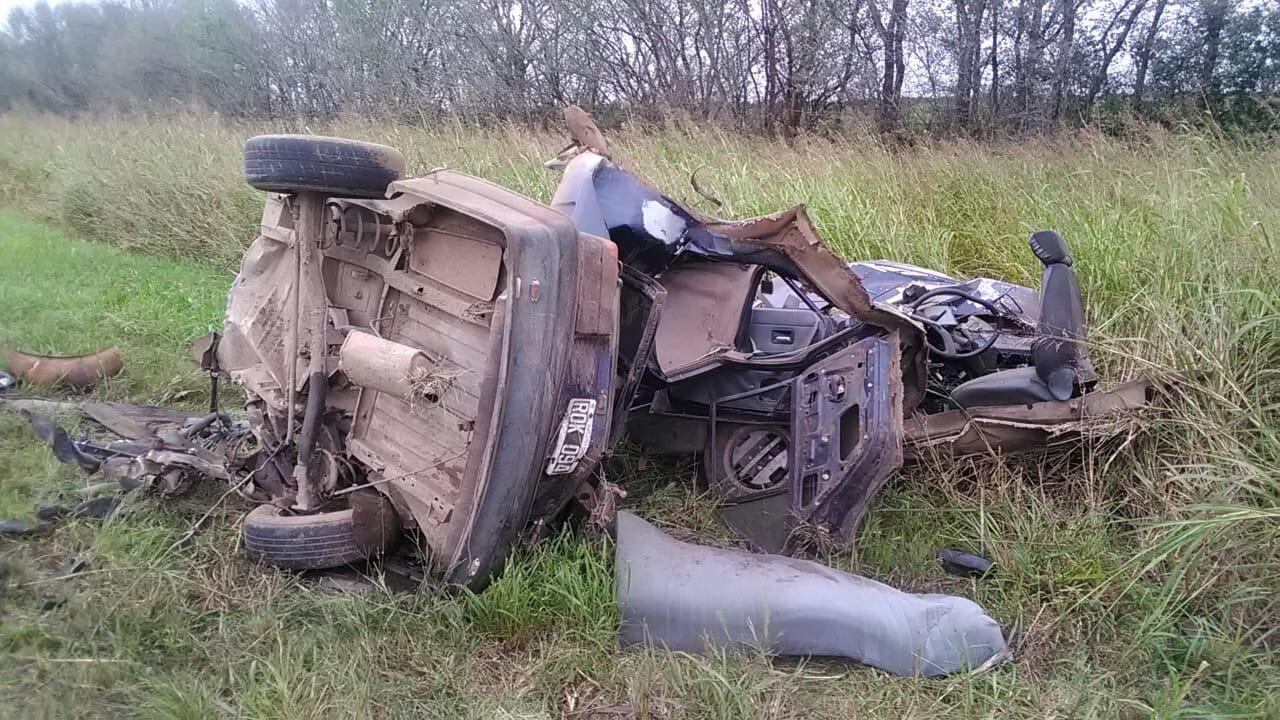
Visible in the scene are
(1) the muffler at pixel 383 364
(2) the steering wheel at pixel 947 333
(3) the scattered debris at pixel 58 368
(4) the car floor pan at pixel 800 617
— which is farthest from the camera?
(3) the scattered debris at pixel 58 368

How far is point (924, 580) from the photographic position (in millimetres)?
2852

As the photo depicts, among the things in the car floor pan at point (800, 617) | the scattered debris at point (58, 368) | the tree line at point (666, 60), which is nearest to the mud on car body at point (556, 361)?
the car floor pan at point (800, 617)

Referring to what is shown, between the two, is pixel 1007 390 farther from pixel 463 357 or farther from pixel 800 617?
pixel 463 357

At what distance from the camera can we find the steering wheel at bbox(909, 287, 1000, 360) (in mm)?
3199

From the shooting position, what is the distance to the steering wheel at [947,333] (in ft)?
10.5

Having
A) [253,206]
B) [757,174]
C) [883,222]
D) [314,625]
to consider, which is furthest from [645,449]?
[253,206]

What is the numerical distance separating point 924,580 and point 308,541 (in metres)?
2.02

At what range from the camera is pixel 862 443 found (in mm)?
2746

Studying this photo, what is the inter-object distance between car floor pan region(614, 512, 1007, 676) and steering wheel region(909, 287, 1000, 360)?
3.41 ft

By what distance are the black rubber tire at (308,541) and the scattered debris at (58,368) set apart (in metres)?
2.32

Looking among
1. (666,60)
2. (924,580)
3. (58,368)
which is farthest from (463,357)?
(666,60)

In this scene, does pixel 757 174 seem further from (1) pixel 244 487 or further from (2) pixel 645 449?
(1) pixel 244 487

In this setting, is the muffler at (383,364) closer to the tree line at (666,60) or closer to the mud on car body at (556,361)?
the mud on car body at (556,361)

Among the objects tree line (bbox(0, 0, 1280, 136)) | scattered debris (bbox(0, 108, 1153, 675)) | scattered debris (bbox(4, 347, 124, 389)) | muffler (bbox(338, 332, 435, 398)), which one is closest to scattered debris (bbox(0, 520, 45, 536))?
scattered debris (bbox(0, 108, 1153, 675))
